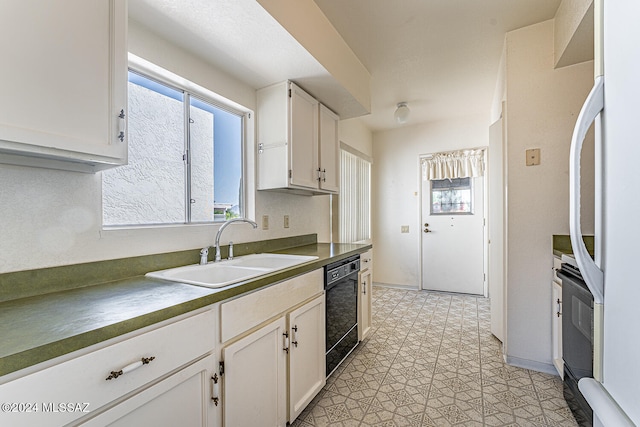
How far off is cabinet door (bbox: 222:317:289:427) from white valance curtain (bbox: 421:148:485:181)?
3.55 m

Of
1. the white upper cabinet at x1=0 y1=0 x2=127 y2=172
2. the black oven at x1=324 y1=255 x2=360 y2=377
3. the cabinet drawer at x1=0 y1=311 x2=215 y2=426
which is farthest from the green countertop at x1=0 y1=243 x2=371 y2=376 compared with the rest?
the black oven at x1=324 y1=255 x2=360 y2=377

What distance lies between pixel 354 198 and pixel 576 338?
113 inches

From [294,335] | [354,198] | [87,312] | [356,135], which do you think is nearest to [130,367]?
[87,312]

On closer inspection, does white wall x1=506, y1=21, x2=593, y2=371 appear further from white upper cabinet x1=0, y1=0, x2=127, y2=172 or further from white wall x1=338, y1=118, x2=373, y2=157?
white upper cabinet x1=0, y1=0, x2=127, y2=172

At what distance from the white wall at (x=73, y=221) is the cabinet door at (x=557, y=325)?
2.33 m

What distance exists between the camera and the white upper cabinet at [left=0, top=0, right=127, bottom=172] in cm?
83

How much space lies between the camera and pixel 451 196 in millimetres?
4289

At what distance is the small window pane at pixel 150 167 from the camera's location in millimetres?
1472

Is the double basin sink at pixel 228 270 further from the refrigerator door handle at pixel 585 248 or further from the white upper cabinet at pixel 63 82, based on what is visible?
the refrigerator door handle at pixel 585 248

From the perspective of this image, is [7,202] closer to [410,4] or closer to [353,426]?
[353,426]

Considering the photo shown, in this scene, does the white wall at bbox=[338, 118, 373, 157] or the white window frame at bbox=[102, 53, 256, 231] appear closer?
the white window frame at bbox=[102, 53, 256, 231]

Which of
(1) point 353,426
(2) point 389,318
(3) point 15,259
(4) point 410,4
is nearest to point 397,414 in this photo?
(1) point 353,426

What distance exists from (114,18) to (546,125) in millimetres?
2621

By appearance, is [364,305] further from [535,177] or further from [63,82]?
[63,82]
